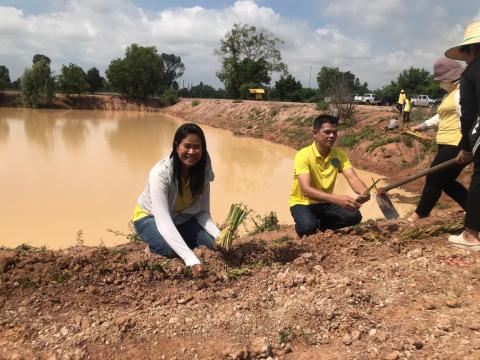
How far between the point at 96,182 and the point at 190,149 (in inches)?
276

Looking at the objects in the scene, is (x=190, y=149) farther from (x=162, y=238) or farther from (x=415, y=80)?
(x=415, y=80)

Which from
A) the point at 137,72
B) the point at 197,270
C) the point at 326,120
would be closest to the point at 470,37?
the point at 326,120

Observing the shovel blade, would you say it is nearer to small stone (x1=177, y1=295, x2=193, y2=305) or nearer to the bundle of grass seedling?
the bundle of grass seedling

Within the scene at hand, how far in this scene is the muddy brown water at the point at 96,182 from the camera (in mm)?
6203

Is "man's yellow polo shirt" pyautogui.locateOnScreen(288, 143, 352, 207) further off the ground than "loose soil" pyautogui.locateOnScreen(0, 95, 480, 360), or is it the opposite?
"man's yellow polo shirt" pyautogui.locateOnScreen(288, 143, 352, 207)

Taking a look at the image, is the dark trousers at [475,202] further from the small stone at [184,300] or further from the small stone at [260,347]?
the small stone at [184,300]

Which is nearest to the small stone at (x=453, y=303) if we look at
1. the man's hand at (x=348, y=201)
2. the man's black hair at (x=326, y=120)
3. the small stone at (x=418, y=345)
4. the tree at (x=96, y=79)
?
the small stone at (x=418, y=345)

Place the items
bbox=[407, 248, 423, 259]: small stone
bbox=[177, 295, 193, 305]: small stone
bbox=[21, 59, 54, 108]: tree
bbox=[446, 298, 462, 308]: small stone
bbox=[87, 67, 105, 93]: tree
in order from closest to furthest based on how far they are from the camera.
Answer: bbox=[446, 298, 462, 308]: small stone, bbox=[177, 295, 193, 305]: small stone, bbox=[407, 248, 423, 259]: small stone, bbox=[21, 59, 54, 108]: tree, bbox=[87, 67, 105, 93]: tree

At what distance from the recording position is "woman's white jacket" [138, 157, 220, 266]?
2494mm

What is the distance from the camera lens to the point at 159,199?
261 centimetres

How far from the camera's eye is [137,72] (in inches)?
1516

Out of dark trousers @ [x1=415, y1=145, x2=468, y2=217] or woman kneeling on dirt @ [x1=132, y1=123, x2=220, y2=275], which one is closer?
woman kneeling on dirt @ [x1=132, y1=123, x2=220, y2=275]

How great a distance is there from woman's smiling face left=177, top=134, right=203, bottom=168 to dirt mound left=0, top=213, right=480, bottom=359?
2.15 ft

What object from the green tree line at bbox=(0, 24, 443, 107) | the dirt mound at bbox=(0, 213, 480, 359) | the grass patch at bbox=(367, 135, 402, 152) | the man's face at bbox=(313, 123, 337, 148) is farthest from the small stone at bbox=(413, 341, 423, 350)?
the green tree line at bbox=(0, 24, 443, 107)
